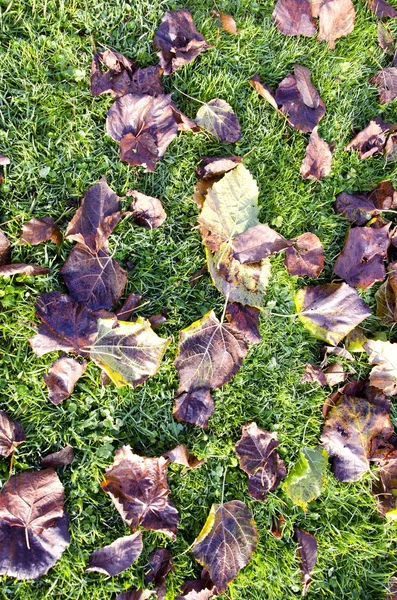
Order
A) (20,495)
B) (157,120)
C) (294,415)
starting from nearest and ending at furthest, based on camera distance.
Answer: (20,495), (157,120), (294,415)

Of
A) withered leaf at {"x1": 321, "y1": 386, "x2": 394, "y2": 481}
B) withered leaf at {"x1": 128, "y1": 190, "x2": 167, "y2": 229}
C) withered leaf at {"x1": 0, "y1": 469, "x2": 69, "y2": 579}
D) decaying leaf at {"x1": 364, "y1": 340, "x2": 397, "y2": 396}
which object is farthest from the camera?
decaying leaf at {"x1": 364, "y1": 340, "x2": 397, "y2": 396}

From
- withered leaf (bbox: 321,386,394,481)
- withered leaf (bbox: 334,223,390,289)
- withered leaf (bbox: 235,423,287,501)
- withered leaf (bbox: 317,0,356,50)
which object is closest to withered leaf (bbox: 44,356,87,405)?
withered leaf (bbox: 235,423,287,501)

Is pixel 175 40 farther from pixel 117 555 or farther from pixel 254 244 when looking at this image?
pixel 117 555

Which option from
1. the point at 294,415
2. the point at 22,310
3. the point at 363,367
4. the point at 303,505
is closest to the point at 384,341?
the point at 363,367

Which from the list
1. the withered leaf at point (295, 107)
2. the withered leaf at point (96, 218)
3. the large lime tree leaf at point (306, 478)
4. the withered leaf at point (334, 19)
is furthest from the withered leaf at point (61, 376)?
the withered leaf at point (334, 19)

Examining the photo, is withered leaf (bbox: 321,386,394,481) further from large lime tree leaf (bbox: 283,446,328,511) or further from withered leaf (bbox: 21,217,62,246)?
withered leaf (bbox: 21,217,62,246)

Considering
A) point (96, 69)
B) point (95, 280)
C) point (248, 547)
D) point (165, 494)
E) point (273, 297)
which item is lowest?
point (248, 547)

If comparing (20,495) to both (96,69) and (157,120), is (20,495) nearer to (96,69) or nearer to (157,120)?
(157,120)
